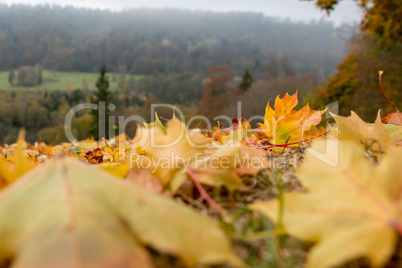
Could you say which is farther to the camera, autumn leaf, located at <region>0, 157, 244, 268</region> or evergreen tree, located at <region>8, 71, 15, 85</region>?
evergreen tree, located at <region>8, 71, 15, 85</region>

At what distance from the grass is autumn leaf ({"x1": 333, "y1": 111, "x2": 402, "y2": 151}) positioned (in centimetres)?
3292

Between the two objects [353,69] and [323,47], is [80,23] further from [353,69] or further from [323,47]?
[353,69]

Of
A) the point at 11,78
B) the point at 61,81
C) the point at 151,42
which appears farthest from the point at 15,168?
the point at 151,42

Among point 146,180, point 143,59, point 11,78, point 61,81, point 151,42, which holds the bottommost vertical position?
point 61,81

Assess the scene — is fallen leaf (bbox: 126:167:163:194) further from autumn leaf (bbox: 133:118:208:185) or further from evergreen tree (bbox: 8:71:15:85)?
evergreen tree (bbox: 8:71:15:85)

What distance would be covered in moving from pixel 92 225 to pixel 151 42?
41004 mm

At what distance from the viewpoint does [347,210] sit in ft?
0.78

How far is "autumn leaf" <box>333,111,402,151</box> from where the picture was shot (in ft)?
1.48

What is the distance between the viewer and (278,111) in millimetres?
633

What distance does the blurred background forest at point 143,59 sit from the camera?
20156 mm

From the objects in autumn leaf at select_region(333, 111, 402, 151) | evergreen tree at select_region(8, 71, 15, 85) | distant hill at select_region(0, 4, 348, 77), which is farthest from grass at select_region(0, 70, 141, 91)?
autumn leaf at select_region(333, 111, 402, 151)

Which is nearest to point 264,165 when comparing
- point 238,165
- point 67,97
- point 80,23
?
point 238,165

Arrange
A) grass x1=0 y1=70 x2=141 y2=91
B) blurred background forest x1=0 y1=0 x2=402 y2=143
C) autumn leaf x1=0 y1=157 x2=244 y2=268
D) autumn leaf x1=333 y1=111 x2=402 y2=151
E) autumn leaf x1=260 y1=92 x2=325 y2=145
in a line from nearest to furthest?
autumn leaf x1=0 y1=157 x2=244 y2=268 < autumn leaf x1=333 y1=111 x2=402 y2=151 < autumn leaf x1=260 y1=92 x2=325 y2=145 < blurred background forest x1=0 y1=0 x2=402 y2=143 < grass x1=0 y1=70 x2=141 y2=91

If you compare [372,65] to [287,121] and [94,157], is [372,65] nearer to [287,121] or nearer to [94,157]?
[287,121]
